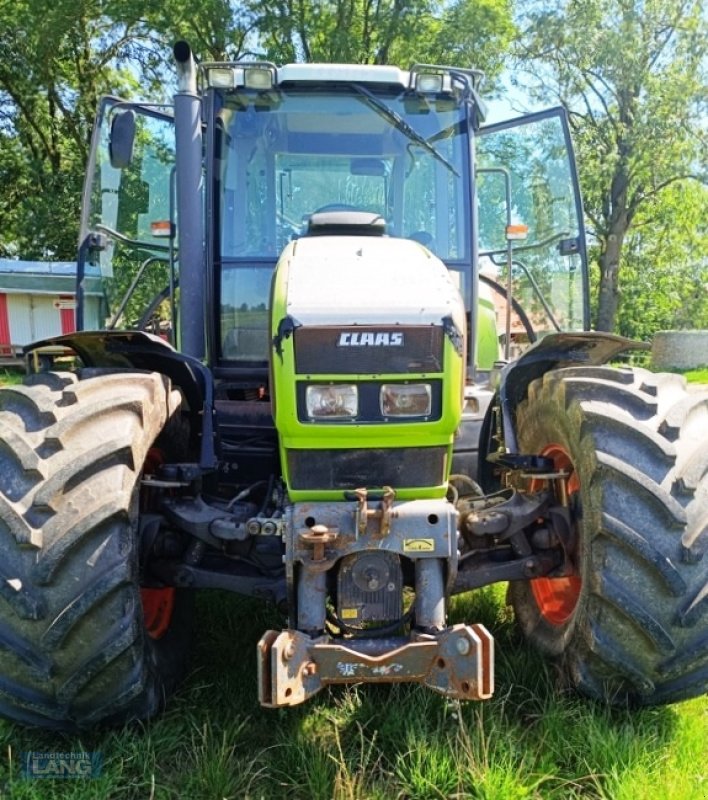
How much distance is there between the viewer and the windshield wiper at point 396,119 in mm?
3613

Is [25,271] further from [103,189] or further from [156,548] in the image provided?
[156,548]

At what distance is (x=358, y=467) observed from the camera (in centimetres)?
255

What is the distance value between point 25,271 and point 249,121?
54.4 ft

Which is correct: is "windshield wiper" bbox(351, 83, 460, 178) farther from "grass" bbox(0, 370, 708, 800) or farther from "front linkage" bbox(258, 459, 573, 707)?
"grass" bbox(0, 370, 708, 800)

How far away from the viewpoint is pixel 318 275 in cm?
270

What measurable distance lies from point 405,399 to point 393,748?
1.17m

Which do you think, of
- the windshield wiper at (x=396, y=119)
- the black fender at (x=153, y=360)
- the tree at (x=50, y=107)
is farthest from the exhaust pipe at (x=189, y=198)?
the tree at (x=50, y=107)

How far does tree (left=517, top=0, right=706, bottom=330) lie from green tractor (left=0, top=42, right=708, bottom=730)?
15.7 metres

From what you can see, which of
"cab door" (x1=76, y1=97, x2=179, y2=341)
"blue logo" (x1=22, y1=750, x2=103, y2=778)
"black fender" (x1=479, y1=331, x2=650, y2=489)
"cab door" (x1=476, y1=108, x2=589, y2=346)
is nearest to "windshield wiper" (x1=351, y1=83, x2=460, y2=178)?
"cab door" (x1=476, y1=108, x2=589, y2=346)

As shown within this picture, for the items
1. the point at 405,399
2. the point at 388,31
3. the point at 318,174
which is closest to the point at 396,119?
the point at 318,174

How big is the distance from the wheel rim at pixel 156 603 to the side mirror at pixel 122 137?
49.0 inches

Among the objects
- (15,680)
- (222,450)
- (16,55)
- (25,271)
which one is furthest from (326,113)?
(16,55)

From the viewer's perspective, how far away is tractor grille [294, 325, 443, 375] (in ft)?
8.02

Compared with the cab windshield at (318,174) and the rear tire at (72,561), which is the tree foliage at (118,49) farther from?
the rear tire at (72,561)
